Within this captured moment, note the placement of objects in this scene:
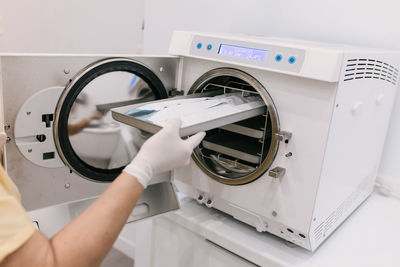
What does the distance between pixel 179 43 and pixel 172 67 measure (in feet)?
0.29

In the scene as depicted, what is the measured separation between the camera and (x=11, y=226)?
0.75 meters

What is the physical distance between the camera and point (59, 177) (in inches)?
44.6

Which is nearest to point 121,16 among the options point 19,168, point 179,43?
point 179,43

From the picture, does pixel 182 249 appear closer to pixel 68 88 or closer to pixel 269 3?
pixel 68 88

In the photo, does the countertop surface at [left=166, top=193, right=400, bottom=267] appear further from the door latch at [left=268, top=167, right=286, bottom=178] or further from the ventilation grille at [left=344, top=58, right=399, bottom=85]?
the ventilation grille at [left=344, top=58, right=399, bottom=85]

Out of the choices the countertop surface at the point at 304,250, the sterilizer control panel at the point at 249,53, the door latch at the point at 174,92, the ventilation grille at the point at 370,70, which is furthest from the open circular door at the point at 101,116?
the ventilation grille at the point at 370,70

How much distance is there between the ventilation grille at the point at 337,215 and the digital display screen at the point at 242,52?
22.2 inches

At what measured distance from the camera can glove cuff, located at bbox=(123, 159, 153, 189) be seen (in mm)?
945

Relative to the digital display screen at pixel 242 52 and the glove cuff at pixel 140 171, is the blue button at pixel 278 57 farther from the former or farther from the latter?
the glove cuff at pixel 140 171

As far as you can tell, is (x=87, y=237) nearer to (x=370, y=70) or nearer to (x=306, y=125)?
(x=306, y=125)

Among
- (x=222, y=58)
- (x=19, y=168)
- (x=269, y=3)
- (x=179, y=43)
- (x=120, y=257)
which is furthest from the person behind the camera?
(x=120, y=257)

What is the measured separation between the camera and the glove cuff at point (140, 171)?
37.2 inches

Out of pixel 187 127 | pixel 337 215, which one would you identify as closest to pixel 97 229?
pixel 187 127

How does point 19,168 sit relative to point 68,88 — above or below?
below
